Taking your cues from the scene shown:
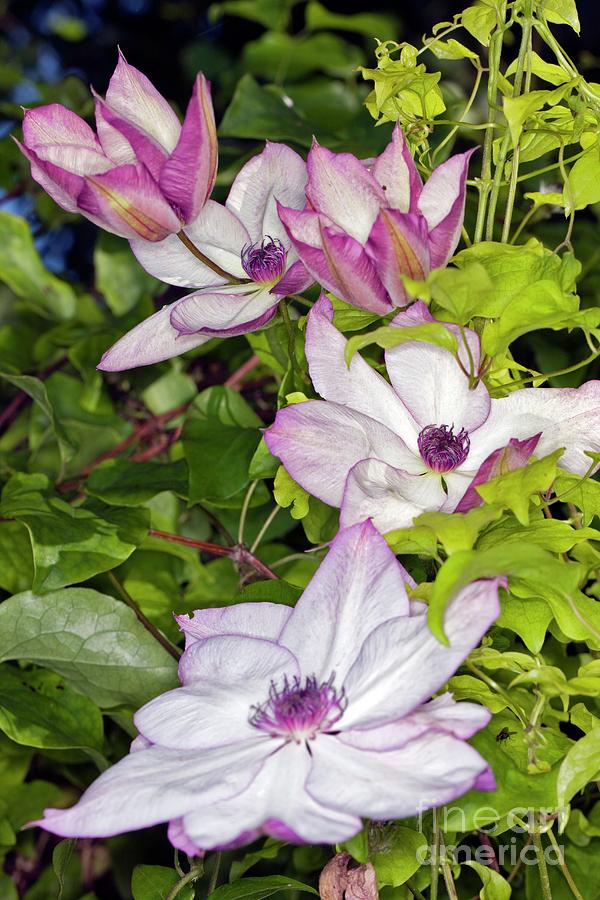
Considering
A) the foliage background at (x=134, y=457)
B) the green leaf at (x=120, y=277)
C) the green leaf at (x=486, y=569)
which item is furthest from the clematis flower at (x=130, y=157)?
the green leaf at (x=120, y=277)

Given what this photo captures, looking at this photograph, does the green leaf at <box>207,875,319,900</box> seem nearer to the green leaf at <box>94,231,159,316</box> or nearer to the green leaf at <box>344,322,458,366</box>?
the green leaf at <box>344,322,458,366</box>

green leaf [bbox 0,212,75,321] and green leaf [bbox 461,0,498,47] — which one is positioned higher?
green leaf [bbox 461,0,498,47]

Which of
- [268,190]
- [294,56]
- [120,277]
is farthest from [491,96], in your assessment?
[294,56]

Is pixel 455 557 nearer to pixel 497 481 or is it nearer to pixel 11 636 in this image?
pixel 497 481

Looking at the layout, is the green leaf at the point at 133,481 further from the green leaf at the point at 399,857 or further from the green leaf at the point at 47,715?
the green leaf at the point at 399,857

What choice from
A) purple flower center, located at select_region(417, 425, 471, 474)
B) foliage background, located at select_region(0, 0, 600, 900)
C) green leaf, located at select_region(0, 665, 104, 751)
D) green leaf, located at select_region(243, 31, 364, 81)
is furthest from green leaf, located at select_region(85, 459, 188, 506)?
green leaf, located at select_region(243, 31, 364, 81)

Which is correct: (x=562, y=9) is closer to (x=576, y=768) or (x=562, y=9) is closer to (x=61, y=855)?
(x=576, y=768)

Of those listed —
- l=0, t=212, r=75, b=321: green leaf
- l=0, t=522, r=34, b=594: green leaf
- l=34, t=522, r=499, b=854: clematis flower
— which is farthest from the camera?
l=0, t=212, r=75, b=321: green leaf
